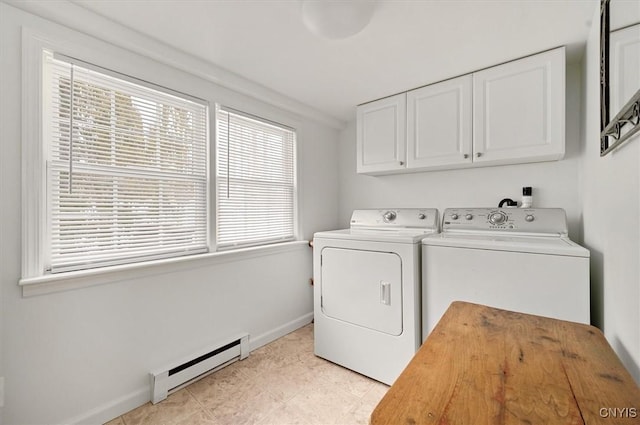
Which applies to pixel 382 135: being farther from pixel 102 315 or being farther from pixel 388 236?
pixel 102 315

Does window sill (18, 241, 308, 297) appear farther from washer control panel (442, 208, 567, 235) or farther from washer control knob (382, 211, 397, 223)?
washer control panel (442, 208, 567, 235)

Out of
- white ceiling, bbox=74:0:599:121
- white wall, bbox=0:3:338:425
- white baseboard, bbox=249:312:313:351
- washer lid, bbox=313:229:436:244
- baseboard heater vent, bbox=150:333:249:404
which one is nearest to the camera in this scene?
white wall, bbox=0:3:338:425

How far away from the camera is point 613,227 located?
109 centimetres

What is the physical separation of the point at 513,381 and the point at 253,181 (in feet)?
7.24

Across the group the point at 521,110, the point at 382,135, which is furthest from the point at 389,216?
the point at 521,110

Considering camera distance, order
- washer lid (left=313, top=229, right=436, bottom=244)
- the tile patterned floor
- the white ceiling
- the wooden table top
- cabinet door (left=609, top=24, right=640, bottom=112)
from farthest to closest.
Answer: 1. washer lid (left=313, top=229, right=436, bottom=244)
2. the tile patterned floor
3. the white ceiling
4. cabinet door (left=609, top=24, right=640, bottom=112)
5. the wooden table top

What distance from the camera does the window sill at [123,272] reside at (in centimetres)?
137

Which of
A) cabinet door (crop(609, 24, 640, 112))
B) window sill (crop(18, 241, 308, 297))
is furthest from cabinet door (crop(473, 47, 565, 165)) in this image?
window sill (crop(18, 241, 308, 297))

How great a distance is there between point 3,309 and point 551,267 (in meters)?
2.70

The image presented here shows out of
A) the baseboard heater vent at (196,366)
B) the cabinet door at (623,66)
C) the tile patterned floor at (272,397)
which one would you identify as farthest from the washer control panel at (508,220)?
the baseboard heater vent at (196,366)

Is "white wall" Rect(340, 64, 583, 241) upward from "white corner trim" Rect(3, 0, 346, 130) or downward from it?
downward

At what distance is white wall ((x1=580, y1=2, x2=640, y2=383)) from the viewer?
0.82 m

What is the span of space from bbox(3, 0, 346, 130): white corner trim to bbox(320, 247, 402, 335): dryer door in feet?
4.80

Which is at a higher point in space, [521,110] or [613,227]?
[521,110]
